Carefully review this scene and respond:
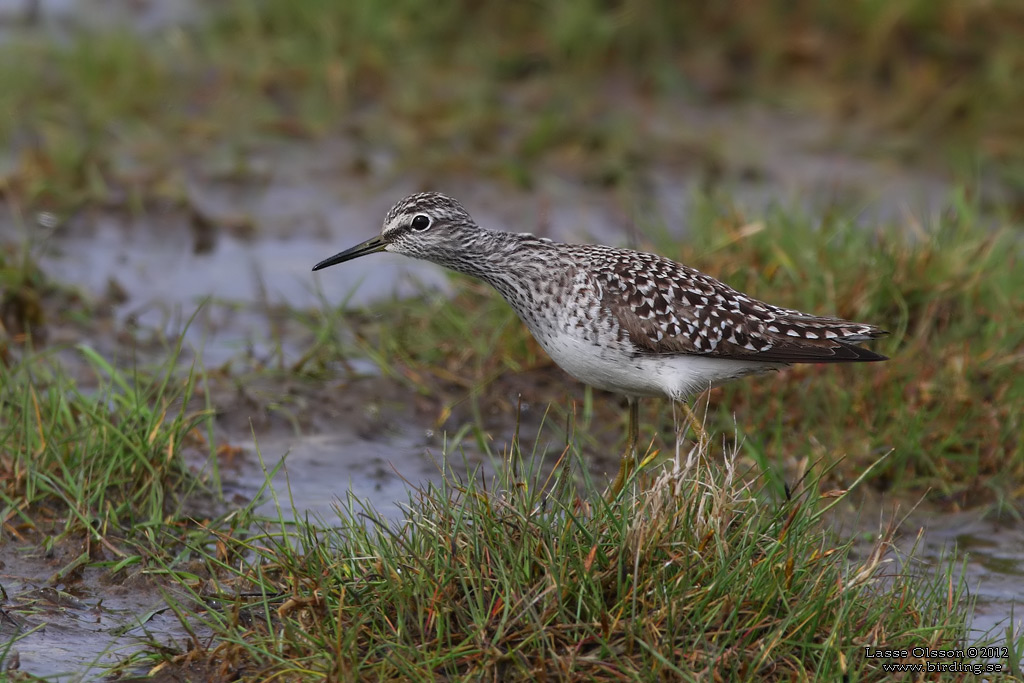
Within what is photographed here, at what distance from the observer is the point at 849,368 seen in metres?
8.53

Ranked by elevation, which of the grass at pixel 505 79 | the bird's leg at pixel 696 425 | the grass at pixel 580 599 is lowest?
the grass at pixel 580 599

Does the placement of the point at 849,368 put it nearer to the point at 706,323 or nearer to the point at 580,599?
the point at 706,323

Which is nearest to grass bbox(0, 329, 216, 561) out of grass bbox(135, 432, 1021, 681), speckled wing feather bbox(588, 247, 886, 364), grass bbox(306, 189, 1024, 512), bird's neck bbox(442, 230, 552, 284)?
grass bbox(135, 432, 1021, 681)

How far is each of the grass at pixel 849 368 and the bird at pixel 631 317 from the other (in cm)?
109

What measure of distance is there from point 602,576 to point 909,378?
3.61 m

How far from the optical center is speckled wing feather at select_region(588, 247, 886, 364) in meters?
6.95

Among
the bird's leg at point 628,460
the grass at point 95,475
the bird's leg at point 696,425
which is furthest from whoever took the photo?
the grass at point 95,475

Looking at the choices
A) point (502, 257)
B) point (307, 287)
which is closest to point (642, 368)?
point (502, 257)

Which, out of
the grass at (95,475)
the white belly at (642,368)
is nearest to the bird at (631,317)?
the white belly at (642,368)

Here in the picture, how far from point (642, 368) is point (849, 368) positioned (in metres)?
2.10

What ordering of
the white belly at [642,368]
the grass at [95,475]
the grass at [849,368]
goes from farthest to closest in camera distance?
the grass at [849,368], the white belly at [642,368], the grass at [95,475]

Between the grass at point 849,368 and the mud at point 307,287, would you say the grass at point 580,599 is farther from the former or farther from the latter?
the grass at point 849,368

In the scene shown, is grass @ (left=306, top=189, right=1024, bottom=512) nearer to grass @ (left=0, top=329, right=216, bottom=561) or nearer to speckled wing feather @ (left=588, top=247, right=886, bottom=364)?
speckled wing feather @ (left=588, top=247, right=886, bottom=364)

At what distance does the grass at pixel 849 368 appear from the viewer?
8.13 metres
